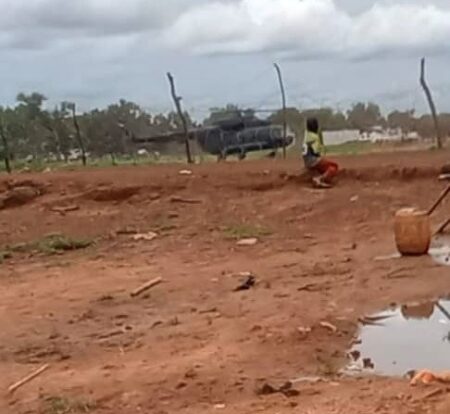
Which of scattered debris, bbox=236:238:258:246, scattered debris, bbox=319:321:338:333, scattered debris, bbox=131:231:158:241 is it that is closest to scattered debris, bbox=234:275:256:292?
scattered debris, bbox=319:321:338:333

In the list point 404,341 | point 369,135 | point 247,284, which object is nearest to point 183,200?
point 247,284

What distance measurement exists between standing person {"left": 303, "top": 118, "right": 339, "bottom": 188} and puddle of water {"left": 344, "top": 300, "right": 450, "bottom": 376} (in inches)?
348

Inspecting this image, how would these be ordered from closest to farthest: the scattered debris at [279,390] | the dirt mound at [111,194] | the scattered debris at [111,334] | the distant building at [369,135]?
Result: the scattered debris at [279,390] → the scattered debris at [111,334] → the dirt mound at [111,194] → the distant building at [369,135]

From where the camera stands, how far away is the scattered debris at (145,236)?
54.1 ft

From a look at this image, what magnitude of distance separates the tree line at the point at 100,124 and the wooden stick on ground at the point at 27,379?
60.5 ft

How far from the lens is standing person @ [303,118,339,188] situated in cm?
1869

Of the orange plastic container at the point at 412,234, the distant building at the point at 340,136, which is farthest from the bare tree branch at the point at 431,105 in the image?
the orange plastic container at the point at 412,234

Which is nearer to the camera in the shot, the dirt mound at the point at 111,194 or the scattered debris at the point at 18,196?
the dirt mound at the point at 111,194

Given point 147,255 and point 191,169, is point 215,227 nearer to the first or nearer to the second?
point 147,255

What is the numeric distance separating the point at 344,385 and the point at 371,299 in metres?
3.27

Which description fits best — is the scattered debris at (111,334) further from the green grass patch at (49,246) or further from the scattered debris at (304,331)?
the green grass patch at (49,246)

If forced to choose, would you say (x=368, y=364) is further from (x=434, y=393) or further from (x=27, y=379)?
(x=27, y=379)

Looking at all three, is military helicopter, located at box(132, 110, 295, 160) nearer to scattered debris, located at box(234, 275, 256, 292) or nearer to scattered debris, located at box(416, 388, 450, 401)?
scattered debris, located at box(234, 275, 256, 292)

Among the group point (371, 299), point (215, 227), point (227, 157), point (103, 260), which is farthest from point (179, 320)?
point (227, 157)
